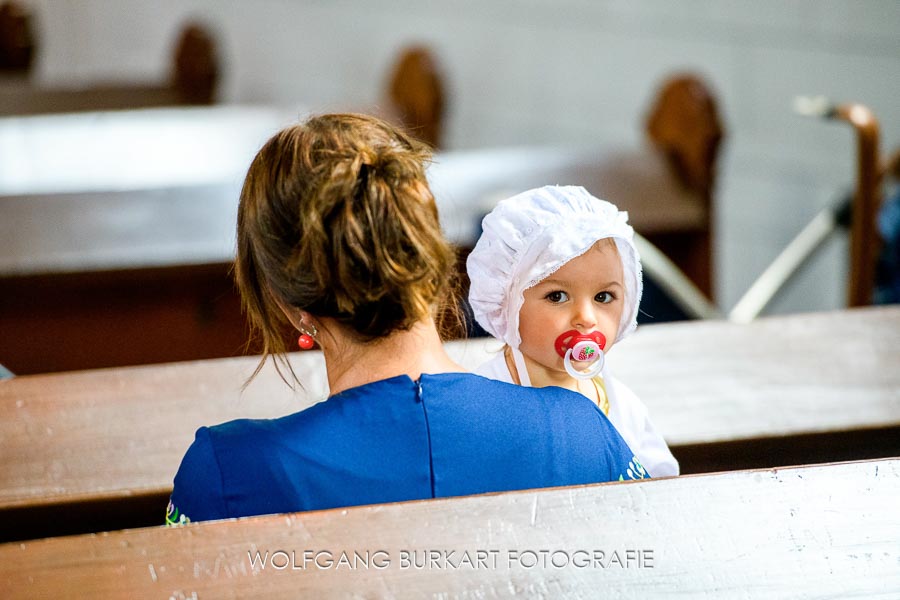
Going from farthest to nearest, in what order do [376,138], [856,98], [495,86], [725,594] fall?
1. [495,86]
2. [856,98]
3. [376,138]
4. [725,594]

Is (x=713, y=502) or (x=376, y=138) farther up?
(x=376, y=138)

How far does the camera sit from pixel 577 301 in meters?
1.16

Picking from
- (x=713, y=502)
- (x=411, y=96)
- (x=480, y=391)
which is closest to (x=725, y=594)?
(x=713, y=502)

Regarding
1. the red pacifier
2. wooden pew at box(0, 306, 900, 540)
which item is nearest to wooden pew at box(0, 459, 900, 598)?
the red pacifier

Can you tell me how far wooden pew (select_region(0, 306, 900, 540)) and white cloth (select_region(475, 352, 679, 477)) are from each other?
0.44 feet

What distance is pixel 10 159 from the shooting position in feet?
12.5

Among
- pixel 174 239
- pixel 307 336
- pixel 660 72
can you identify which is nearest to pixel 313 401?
pixel 307 336

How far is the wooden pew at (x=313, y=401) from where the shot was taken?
50.9 inches

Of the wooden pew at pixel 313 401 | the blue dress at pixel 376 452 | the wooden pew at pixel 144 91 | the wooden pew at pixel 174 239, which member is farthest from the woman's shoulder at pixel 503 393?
the wooden pew at pixel 144 91

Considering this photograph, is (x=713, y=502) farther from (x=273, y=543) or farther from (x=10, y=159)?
(x=10, y=159)

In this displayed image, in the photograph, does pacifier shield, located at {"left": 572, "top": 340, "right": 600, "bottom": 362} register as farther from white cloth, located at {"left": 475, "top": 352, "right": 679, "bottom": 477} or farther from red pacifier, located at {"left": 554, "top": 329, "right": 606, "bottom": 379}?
white cloth, located at {"left": 475, "top": 352, "right": 679, "bottom": 477}

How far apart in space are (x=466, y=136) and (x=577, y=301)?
4.49 m

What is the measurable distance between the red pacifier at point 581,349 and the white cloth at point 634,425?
0.12 m

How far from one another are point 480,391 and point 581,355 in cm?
13
